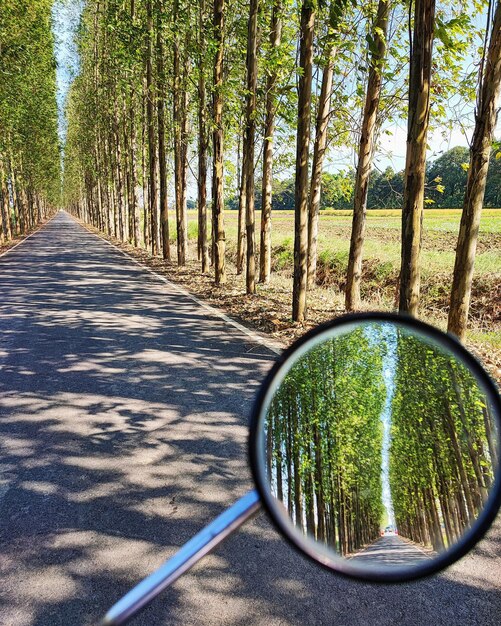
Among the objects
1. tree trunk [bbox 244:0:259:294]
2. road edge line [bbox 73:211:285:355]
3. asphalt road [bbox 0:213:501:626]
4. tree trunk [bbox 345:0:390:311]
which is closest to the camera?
asphalt road [bbox 0:213:501:626]

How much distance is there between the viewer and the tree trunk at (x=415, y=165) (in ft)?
17.9

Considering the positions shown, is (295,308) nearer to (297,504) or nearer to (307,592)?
(307,592)

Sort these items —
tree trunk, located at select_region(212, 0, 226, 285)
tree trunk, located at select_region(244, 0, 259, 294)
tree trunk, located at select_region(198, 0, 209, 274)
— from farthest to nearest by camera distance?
1. tree trunk, located at select_region(198, 0, 209, 274)
2. tree trunk, located at select_region(212, 0, 226, 285)
3. tree trunk, located at select_region(244, 0, 259, 294)

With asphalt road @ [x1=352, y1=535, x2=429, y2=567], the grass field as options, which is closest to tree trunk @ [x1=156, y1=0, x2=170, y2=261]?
the grass field

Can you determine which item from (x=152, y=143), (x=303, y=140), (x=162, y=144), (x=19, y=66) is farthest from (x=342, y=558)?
(x=19, y=66)

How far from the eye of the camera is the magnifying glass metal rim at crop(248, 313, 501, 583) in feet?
3.08

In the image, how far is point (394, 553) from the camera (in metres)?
0.97

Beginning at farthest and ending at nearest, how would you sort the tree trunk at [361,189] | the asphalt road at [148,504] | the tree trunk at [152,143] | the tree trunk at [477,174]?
1. the tree trunk at [152,143]
2. the tree trunk at [361,189]
3. the tree trunk at [477,174]
4. the asphalt road at [148,504]

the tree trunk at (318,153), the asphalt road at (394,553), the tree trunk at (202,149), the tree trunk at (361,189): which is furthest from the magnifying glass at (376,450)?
the tree trunk at (202,149)

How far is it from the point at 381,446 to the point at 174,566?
0.49 metres

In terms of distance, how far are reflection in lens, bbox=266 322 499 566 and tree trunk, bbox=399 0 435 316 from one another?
5.15 meters

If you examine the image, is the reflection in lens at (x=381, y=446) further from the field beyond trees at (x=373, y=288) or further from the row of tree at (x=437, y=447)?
the field beyond trees at (x=373, y=288)

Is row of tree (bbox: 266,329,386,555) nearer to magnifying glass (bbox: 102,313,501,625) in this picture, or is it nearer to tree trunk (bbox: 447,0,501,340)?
magnifying glass (bbox: 102,313,501,625)

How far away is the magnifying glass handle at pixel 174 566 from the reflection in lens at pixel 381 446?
21 cm
